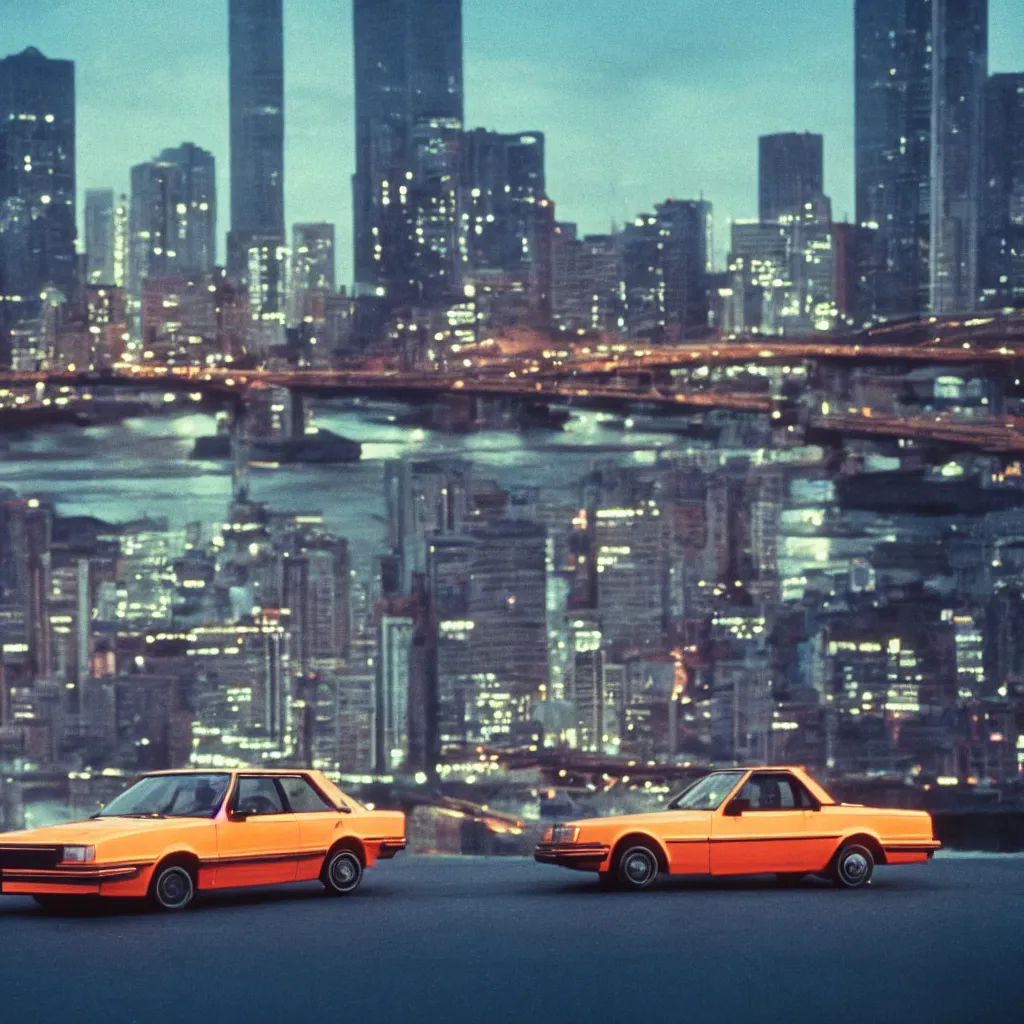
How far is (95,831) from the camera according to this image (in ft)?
27.3

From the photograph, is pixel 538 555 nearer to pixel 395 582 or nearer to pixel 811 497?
pixel 395 582

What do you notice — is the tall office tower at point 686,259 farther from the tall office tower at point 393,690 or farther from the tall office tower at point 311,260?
the tall office tower at point 393,690

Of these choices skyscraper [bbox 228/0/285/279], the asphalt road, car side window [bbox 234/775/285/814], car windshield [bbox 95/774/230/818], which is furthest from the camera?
skyscraper [bbox 228/0/285/279]

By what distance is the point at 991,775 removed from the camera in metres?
24.2

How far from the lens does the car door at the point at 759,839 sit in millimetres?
9367

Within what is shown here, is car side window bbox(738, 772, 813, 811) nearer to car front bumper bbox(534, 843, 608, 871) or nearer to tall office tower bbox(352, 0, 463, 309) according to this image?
car front bumper bbox(534, 843, 608, 871)

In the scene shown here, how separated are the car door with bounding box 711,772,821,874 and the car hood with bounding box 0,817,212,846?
2.42 metres

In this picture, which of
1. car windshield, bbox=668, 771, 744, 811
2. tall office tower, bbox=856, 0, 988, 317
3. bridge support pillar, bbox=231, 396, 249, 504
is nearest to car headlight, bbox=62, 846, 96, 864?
car windshield, bbox=668, 771, 744, 811

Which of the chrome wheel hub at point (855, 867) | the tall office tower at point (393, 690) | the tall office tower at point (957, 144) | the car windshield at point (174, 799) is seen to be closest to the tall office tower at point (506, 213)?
the tall office tower at point (393, 690)

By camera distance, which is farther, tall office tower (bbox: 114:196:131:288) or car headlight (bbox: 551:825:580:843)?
tall office tower (bbox: 114:196:131:288)

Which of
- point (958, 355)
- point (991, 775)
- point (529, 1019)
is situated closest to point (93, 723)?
point (991, 775)

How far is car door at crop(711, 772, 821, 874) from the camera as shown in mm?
9367

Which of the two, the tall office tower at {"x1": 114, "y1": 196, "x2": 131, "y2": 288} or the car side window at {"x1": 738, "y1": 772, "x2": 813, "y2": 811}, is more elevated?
the tall office tower at {"x1": 114, "y1": 196, "x2": 131, "y2": 288}

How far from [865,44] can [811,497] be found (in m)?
7.39
